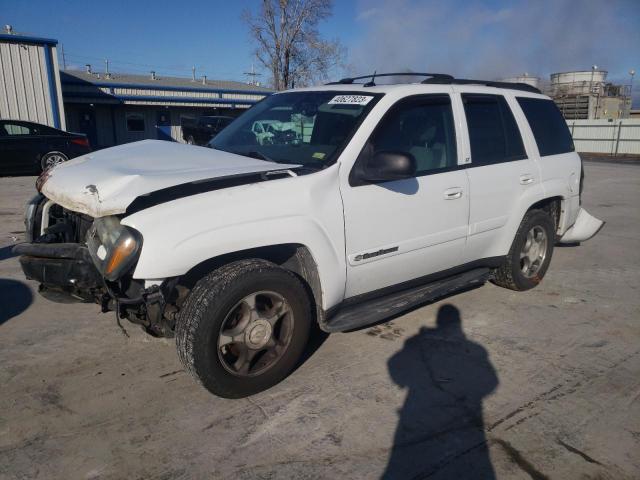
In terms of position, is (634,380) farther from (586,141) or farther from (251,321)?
(586,141)

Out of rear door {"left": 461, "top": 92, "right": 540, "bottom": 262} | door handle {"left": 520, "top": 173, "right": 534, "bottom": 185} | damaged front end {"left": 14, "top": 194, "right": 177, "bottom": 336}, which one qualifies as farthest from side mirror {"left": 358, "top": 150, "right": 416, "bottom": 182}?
door handle {"left": 520, "top": 173, "right": 534, "bottom": 185}

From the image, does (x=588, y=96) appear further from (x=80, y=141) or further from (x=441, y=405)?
(x=441, y=405)

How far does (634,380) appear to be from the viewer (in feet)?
11.0

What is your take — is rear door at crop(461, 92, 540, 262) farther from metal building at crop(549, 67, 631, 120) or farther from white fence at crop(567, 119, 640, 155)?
metal building at crop(549, 67, 631, 120)

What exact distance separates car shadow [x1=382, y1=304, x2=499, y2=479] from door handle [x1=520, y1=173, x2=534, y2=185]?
144 cm

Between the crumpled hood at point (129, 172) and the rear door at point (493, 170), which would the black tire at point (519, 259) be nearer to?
the rear door at point (493, 170)

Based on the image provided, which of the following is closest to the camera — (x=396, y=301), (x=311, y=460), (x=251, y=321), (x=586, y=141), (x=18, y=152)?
(x=311, y=460)

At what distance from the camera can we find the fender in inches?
103

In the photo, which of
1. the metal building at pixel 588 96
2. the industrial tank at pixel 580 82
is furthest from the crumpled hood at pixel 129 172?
the industrial tank at pixel 580 82

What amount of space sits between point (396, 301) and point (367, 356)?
453 mm

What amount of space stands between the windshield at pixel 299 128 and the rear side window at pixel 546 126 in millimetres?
2068

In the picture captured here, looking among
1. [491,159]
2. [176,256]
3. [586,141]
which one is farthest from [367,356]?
[586,141]

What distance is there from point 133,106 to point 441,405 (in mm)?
31607

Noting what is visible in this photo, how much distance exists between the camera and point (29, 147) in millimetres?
13078
